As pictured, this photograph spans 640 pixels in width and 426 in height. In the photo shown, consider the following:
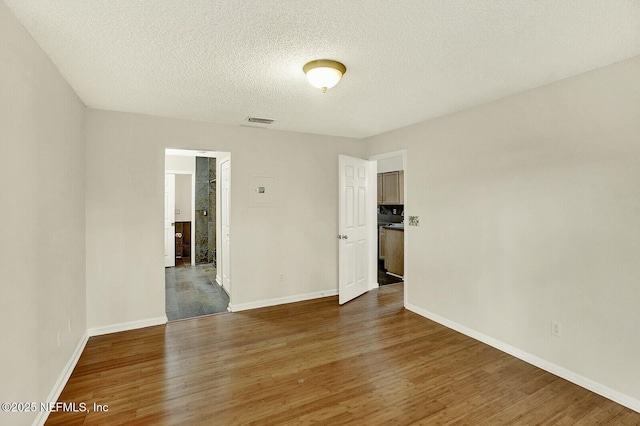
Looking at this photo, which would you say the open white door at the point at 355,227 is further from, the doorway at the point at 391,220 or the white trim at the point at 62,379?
the white trim at the point at 62,379

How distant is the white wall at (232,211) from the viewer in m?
3.52

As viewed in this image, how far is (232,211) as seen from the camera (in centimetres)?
421

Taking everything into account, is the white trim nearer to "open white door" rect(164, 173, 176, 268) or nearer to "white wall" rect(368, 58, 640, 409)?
"white wall" rect(368, 58, 640, 409)

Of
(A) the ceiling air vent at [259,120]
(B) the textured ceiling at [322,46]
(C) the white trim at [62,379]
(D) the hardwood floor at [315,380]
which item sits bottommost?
(D) the hardwood floor at [315,380]

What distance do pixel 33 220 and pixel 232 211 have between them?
7.58ft

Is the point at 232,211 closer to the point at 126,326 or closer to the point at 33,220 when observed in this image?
the point at 126,326

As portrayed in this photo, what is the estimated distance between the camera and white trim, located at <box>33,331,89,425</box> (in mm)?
2058

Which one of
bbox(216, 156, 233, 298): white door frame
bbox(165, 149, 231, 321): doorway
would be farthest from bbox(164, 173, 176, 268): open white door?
bbox(216, 156, 233, 298): white door frame

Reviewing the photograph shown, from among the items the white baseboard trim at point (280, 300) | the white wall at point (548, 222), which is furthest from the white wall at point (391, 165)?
the white baseboard trim at point (280, 300)

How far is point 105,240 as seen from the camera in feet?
11.6

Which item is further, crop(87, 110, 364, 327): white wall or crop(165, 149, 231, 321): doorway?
crop(165, 149, 231, 321): doorway

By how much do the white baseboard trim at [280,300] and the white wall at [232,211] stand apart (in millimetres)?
49

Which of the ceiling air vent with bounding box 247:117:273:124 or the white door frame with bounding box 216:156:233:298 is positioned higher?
the ceiling air vent with bounding box 247:117:273:124

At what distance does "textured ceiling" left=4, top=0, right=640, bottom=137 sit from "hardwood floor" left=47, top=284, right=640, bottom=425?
99.1 inches
